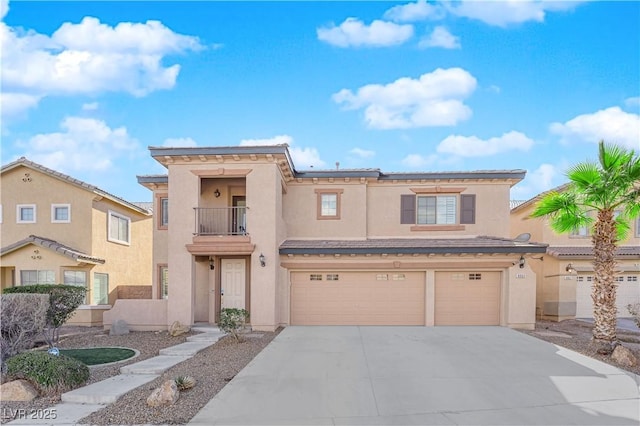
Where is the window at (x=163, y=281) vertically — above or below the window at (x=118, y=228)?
below

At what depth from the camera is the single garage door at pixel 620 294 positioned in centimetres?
1747

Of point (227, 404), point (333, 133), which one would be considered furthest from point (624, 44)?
point (227, 404)

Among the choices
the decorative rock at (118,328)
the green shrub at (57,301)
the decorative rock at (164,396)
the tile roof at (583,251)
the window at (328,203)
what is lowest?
the decorative rock at (118,328)

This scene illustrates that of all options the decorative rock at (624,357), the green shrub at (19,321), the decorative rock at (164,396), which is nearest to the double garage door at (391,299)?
the decorative rock at (624,357)

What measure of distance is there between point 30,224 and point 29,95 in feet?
19.6

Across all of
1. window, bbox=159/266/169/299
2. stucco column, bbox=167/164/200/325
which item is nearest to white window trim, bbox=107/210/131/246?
window, bbox=159/266/169/299

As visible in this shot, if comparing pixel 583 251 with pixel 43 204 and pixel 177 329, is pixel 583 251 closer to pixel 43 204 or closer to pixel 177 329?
pixel 177 329

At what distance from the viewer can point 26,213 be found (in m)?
16.9

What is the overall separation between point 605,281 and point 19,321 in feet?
44.1

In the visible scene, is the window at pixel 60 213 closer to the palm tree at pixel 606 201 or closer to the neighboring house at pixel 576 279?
the palm tree at pixel 606 201

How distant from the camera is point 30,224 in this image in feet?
55.2

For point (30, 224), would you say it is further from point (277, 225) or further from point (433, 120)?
point (433, 120)

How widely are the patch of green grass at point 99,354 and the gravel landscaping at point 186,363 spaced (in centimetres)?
40

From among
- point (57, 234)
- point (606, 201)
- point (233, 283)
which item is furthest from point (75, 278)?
point (606, 201)
